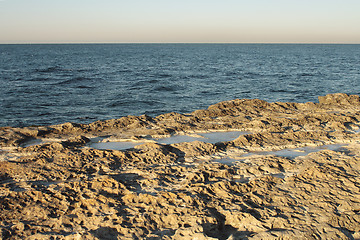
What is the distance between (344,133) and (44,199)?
6259 mm

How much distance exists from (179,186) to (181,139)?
243cm

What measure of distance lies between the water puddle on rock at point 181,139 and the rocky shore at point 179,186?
0.20 metres

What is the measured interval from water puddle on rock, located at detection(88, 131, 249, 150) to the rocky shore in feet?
0.65

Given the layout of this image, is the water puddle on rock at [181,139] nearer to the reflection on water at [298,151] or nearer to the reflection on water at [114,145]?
the reflection on water at [114,145]

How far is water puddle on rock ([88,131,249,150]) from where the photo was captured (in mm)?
6082

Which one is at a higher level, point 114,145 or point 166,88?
point 114,145

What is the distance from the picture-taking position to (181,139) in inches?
258

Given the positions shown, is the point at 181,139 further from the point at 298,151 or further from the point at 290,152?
the point at 298,151

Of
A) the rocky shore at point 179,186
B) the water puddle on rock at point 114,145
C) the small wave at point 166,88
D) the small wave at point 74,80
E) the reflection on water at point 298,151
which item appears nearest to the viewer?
the rocky shore at point 179,186

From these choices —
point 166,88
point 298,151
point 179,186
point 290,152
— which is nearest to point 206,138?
point 290,152

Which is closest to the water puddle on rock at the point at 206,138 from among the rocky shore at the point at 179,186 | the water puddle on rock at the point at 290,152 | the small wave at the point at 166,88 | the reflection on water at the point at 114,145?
the rocky shore at the point at 179,186

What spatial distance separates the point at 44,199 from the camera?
3.82 m

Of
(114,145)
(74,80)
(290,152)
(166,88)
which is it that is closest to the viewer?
(290,152)

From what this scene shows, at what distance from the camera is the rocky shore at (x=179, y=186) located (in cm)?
324
